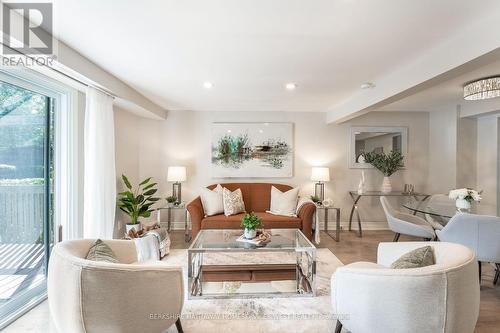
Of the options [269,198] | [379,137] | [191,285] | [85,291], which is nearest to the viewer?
[85,291]

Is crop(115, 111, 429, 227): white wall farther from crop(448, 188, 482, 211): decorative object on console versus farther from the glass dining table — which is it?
crop(448, 188, 482, 211): decorative object on console

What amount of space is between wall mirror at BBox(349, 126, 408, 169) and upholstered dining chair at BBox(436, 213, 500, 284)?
8.06ft

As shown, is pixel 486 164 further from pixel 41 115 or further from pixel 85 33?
pixel 41 115

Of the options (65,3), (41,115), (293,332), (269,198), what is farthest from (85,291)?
(269,198)

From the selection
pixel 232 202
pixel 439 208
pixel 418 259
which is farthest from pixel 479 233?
pixel 232 202

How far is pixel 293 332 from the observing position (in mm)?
1916

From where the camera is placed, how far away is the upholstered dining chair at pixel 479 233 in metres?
2.35

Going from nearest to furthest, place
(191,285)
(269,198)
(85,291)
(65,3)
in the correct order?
1. (85,291)
2. (65,3)
3. (191,285)
4. (269,198)

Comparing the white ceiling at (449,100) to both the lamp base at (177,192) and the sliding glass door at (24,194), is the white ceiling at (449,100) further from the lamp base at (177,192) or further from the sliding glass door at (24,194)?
the sliding glass door at (24,194)

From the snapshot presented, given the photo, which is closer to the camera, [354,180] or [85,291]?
[85,291]

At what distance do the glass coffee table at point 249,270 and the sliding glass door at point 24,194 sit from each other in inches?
59.2

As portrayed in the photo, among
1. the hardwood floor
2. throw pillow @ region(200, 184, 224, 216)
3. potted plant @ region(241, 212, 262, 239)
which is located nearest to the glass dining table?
the hardwood floor

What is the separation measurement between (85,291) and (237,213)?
8.97ft

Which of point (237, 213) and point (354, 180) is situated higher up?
point (354, 180)
